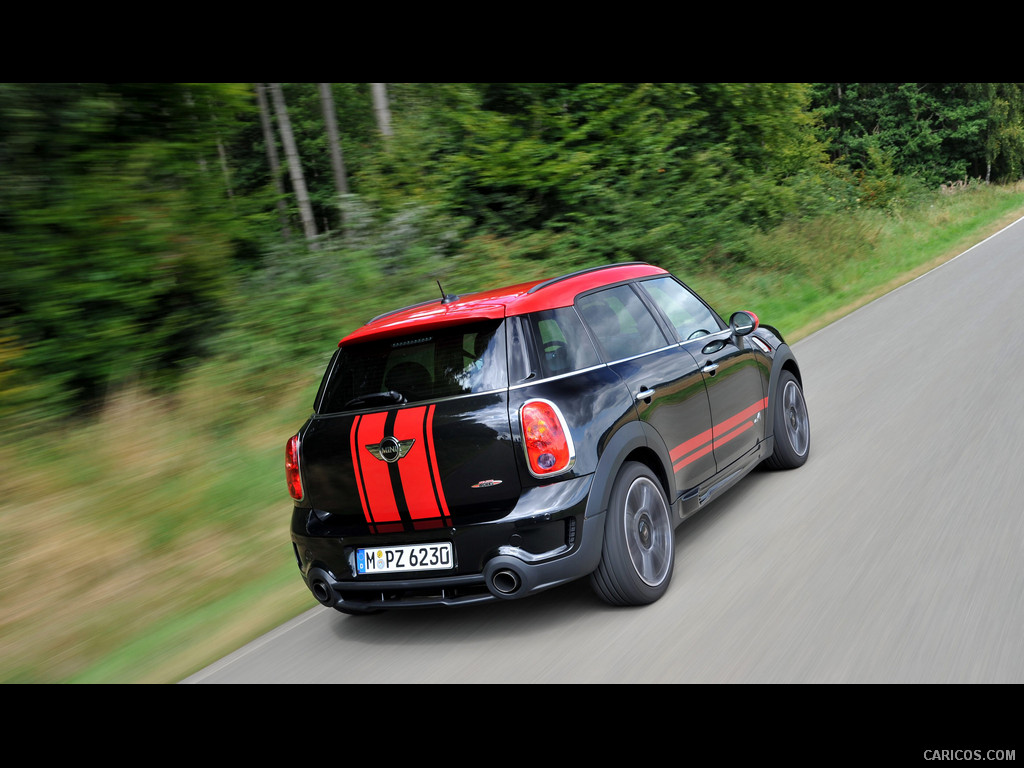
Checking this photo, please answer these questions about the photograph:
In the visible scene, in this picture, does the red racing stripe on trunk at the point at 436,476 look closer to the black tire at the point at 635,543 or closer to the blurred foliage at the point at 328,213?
the black tire at the point at 635,543

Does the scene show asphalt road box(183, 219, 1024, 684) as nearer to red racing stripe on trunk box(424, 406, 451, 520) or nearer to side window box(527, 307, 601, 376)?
red racing stripe on trunk box(424, 406, 451, 520)

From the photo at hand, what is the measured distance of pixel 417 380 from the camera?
424 cm

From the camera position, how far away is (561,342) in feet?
14.3

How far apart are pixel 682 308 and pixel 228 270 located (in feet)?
18.6

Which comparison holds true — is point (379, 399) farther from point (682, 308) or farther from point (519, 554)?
point (682, 308)

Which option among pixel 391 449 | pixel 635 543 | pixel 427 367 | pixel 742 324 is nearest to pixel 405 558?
pixel 391 449

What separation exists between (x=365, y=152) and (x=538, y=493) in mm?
12158

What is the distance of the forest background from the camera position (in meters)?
5.46

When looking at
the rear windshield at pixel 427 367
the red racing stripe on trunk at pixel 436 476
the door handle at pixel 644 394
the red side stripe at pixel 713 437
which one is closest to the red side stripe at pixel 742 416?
the red side stripe at pixel 713 437

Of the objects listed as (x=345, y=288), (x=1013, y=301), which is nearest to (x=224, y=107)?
(x=345, y=288)

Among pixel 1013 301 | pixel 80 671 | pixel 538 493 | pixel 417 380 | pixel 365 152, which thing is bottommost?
pixel 1013 301

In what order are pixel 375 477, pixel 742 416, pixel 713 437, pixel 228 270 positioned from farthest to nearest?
pixel 228 270
pixel 742 416
pixel 713 437
pixel 375 477
